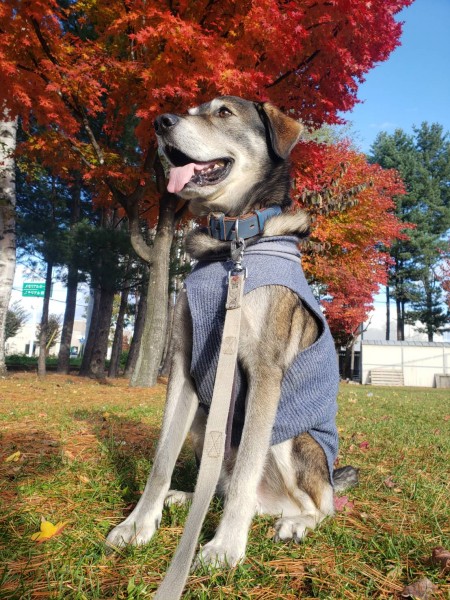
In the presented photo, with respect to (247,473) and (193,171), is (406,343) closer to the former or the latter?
(193,171)

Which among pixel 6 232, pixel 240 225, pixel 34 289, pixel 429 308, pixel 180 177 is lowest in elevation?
pixel 240 225

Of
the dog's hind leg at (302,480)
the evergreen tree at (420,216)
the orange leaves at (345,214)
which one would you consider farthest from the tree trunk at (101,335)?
the evergreen tree at (420,216)

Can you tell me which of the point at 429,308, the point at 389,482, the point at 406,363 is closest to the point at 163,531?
the point at 389,482

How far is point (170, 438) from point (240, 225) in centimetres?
114

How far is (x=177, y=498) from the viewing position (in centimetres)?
234

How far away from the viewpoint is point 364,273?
61.1 feet

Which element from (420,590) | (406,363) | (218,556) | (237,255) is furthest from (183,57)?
(406,363)

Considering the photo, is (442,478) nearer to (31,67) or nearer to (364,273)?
(31,67)

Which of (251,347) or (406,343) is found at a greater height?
(406,343)

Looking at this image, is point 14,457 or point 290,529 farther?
point 14,457

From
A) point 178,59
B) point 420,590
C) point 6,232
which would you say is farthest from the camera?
point 6,232

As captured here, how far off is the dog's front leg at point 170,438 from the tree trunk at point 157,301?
7.29m

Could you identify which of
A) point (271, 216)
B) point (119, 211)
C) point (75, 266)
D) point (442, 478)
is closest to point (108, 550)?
point (271, 216)

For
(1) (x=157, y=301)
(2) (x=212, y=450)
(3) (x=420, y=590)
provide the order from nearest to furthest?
(3) (x=420, y=590)
(2) (x=212, y=450)
(1) (x=157, y=301)
